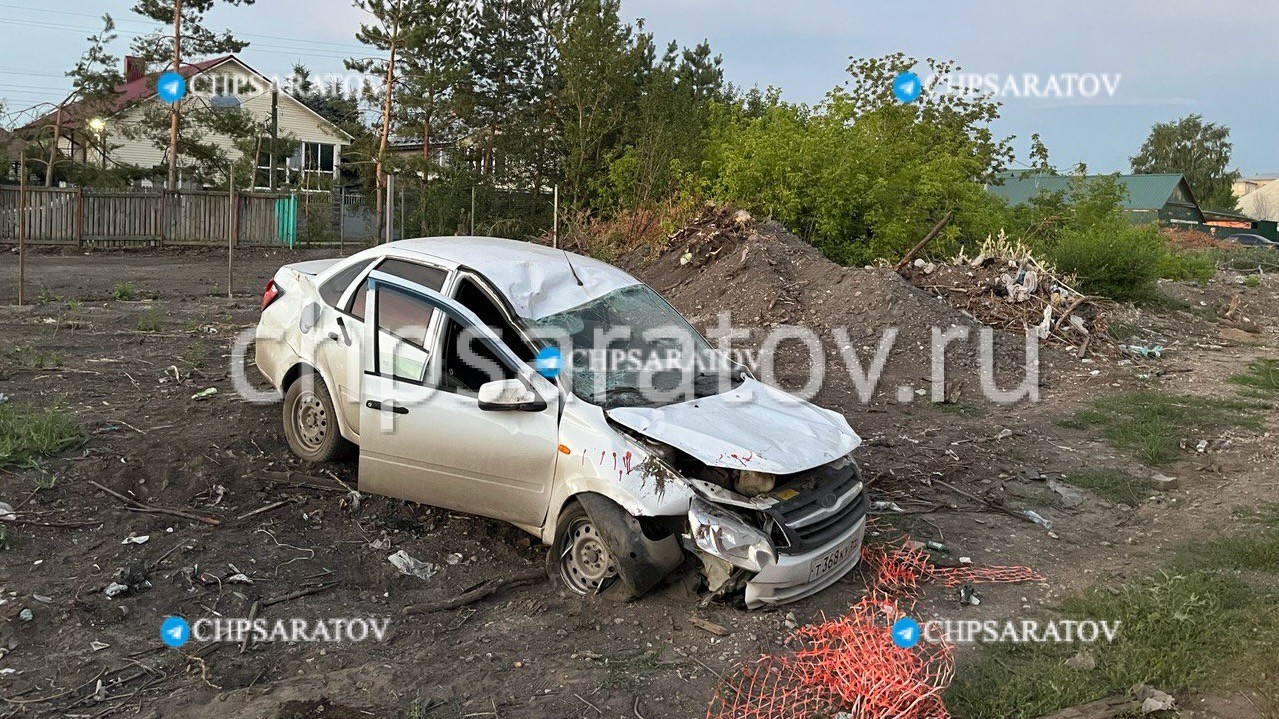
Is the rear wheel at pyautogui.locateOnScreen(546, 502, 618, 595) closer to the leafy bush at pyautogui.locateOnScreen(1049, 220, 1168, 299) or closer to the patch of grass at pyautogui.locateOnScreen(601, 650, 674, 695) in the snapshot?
the patch of grass at pyautogui.locateOnScreen(601, 650, 674, 695)

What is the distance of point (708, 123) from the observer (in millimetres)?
25422

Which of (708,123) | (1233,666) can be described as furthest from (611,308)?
(708,123)

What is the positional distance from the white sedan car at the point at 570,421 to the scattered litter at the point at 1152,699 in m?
1.61

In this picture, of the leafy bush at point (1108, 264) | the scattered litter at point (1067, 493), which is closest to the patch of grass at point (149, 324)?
the scattered litter at point (1067, 493)

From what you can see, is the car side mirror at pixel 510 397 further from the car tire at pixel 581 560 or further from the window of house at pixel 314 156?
the window of house at pixel 314 156

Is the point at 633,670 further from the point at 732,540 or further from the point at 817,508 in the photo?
the point at 817,508

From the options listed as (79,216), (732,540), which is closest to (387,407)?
(732,540)

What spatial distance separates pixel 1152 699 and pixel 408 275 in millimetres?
4842

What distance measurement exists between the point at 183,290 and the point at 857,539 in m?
15.1

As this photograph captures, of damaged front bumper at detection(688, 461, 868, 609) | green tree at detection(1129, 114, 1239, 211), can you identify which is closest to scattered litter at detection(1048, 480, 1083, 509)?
damaged front bumper at detection(688, 461, 868, 609)

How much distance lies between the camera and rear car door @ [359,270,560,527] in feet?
18.5

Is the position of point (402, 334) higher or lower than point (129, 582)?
higher

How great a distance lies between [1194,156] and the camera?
290 feet

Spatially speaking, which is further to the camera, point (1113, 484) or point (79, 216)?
point (79, 216)
